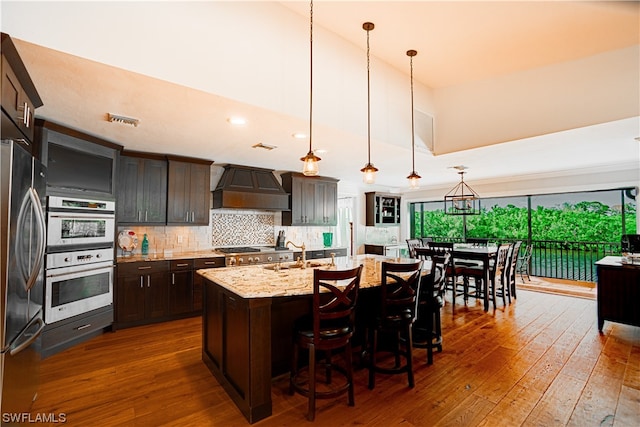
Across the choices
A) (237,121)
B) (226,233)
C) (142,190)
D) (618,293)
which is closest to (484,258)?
(618,293)

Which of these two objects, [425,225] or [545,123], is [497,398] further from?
[425,225]

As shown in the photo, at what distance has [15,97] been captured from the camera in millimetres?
2098

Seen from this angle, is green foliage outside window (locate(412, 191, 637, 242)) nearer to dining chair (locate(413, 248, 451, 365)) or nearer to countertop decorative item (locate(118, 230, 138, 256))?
dining chair (locate(413, 248, 451, 365))

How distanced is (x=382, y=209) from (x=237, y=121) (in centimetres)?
568

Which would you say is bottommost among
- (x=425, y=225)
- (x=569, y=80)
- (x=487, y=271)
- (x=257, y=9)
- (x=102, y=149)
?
(x=487, y=271)

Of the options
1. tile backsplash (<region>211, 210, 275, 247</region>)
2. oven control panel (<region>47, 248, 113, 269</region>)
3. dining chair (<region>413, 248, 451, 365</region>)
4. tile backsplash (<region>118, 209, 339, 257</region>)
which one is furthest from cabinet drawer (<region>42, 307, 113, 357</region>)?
dining chair (<region>413, 248, 451, 365</region>)

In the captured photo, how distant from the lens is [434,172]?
6246 millimetres

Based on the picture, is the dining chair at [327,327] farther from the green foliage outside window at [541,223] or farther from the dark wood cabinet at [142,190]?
the green foliage outside window at [541,223]

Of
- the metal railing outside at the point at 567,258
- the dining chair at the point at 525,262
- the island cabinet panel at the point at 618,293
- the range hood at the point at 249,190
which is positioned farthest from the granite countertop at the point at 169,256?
the metal railing outside at the point at 567,258

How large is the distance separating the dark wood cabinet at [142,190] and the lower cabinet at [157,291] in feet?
2.37

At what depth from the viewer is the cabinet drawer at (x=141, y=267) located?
13.1 ft

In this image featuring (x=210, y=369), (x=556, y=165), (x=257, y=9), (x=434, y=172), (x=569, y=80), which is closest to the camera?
(x=257, y=9)

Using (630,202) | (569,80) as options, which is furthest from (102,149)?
(630,202)

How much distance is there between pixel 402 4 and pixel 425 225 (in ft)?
24.1
